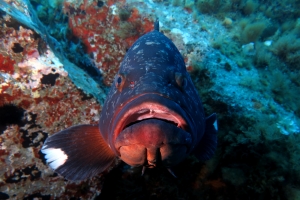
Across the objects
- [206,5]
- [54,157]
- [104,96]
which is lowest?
[54,157]

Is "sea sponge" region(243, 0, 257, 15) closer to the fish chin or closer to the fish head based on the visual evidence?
the fish head

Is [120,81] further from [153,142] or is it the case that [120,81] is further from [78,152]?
[78,152]

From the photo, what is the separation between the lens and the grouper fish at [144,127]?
71.6 inches

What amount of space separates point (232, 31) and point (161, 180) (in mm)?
6027

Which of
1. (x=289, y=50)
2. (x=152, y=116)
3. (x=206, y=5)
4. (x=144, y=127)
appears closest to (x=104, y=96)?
(x=152, y=116)

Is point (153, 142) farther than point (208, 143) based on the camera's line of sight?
No

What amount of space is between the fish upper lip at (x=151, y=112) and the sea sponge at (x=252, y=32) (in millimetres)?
6161

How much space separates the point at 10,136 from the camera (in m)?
2.98

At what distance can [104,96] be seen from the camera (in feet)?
13.8

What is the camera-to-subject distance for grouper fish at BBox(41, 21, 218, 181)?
1.82 m

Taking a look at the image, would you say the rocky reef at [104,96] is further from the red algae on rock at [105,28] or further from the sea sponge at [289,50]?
the sea sponge at [289,50]

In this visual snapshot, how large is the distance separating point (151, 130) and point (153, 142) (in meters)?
0.12

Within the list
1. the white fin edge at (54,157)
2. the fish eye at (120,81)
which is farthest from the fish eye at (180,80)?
the white fin edge at (54,157)

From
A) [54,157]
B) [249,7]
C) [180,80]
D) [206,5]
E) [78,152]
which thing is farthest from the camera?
[249,7]
